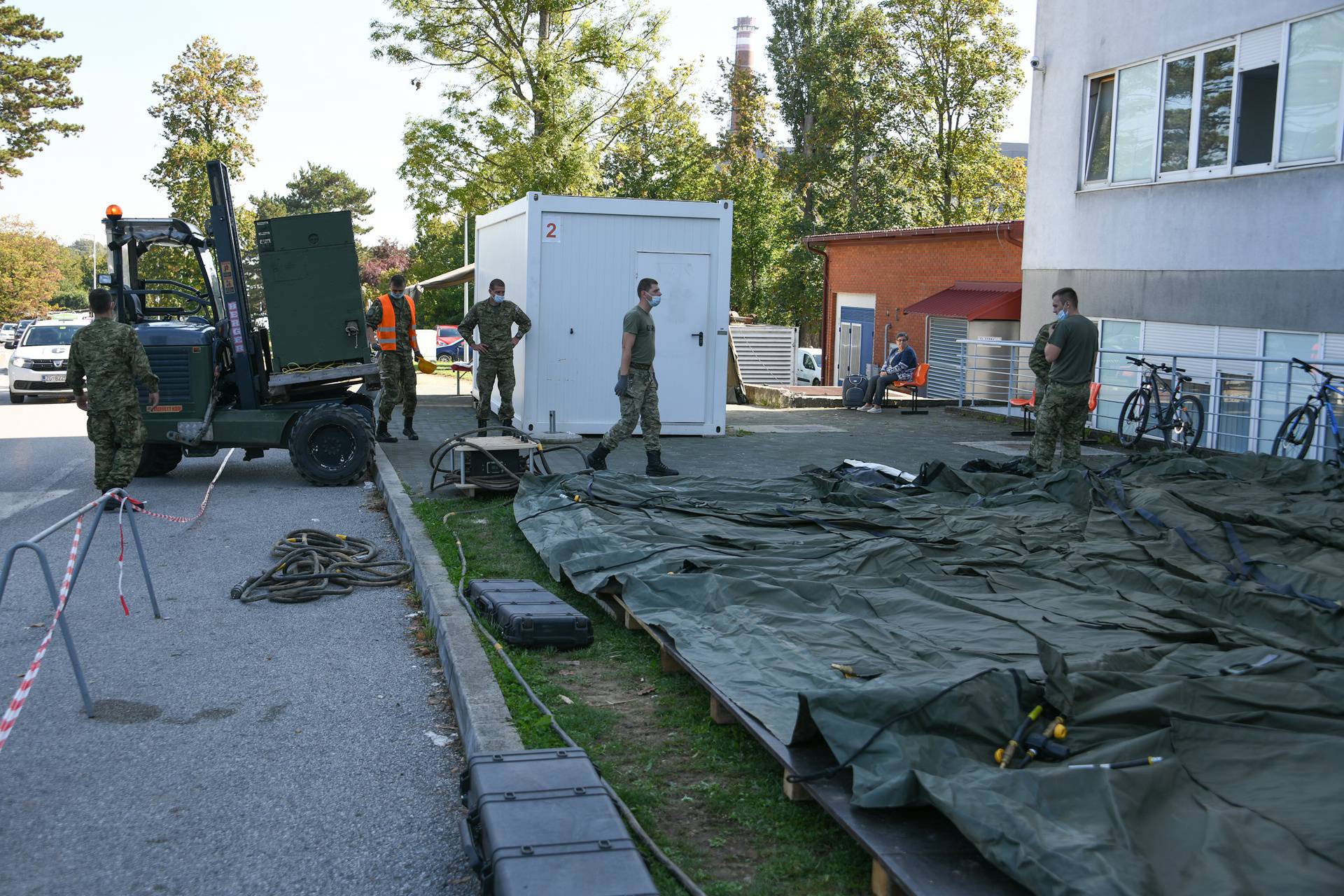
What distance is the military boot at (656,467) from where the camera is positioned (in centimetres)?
1163

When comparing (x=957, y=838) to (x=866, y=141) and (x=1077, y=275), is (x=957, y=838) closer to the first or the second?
(x=1077, y=275)

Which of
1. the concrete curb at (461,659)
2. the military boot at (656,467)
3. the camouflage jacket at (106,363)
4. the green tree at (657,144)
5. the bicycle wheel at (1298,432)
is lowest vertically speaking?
the concrete curb at (461,659)

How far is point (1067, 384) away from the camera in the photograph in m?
10.9

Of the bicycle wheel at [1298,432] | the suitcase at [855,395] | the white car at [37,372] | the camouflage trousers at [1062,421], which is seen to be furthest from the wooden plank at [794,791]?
the white car at [37,372]

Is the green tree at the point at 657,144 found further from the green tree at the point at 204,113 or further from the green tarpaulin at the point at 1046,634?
the green tarpaulin at the point at 1046,634

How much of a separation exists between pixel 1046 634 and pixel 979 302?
2075 centimetres

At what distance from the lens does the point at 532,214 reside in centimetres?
1486

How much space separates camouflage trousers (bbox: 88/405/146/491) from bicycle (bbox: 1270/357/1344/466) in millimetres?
10944

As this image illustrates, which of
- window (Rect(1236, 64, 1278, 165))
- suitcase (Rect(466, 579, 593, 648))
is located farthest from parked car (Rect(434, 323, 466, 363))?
suitcase (Rect(466, 579, 593, 648))

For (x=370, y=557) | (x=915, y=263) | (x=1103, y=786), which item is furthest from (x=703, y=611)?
(x=915, y=263)

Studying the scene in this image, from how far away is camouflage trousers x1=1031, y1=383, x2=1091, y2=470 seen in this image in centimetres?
1092

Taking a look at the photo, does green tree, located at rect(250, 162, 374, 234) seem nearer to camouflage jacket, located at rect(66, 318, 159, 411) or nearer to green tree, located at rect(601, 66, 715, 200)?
green tree, located at rect(601, 66, 715, 200)

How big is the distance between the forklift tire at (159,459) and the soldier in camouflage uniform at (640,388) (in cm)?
465

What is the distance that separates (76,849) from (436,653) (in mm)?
2513
